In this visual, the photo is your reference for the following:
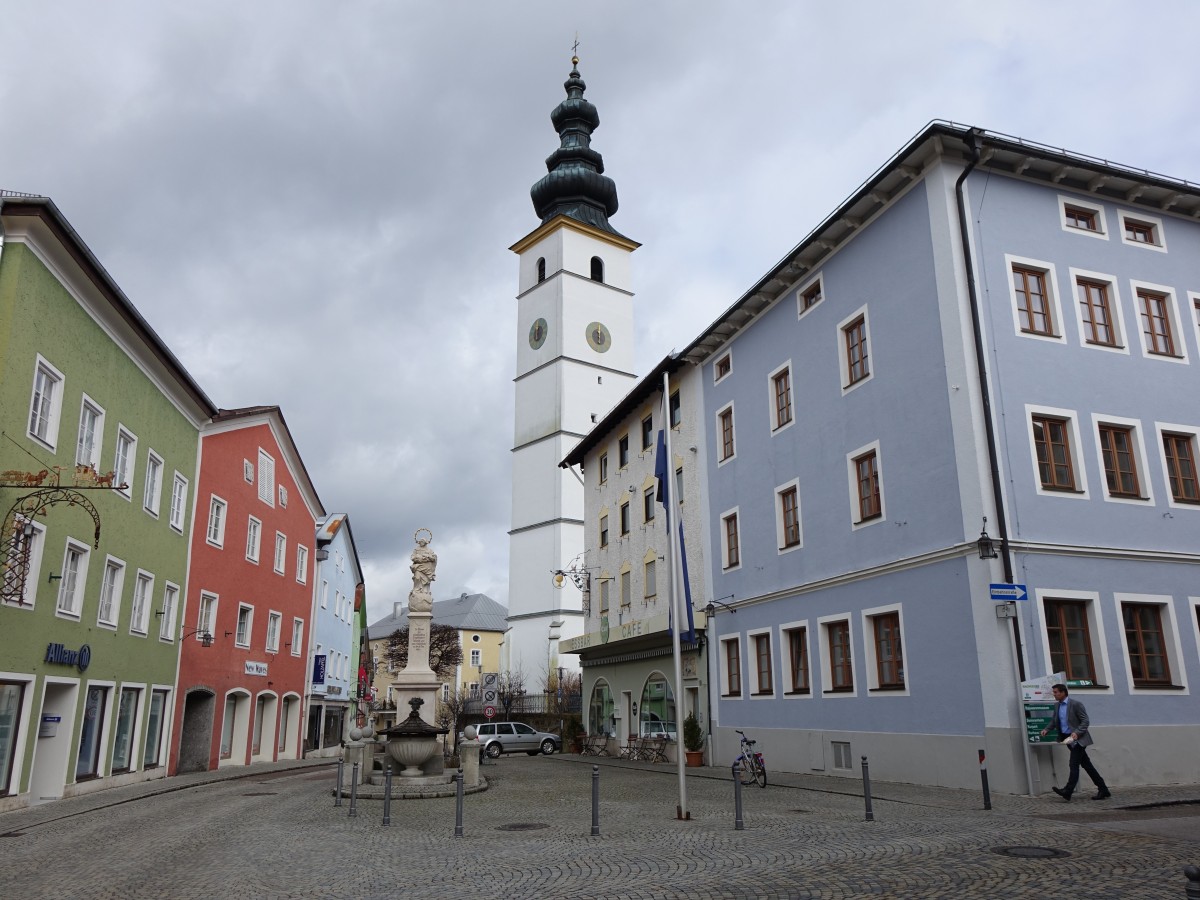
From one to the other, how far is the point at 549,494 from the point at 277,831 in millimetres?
47856

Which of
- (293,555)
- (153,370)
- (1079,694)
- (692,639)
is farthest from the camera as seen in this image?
(293,555)

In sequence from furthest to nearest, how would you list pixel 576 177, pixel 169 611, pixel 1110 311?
1. pixel 576 177
2. pixel 169 611
3. pixel 1110 311

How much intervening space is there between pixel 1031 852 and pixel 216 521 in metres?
27.0

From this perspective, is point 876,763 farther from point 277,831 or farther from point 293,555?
point 293,555

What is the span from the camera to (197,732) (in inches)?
1198

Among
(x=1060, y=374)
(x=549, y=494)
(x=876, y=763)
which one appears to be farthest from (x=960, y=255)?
(x=549, y=494)

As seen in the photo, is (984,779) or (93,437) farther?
(93,437)

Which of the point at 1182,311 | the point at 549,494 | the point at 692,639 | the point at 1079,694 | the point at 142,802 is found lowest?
the point at 142,802

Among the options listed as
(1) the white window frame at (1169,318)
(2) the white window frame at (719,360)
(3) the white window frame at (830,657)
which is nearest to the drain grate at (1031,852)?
(3) the white window frame at (830,657)

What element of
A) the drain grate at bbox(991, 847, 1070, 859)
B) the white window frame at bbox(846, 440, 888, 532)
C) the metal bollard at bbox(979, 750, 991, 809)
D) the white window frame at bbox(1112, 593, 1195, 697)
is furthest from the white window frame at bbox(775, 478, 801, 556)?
the drain grate at bbox(991, 847, 1070, 859)

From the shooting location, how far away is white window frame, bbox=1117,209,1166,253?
66.5 feet

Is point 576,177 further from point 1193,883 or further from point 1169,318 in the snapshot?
point 1193,883

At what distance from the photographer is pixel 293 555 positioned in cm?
4062

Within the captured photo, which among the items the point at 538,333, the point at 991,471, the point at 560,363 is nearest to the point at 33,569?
the point at 991,471
